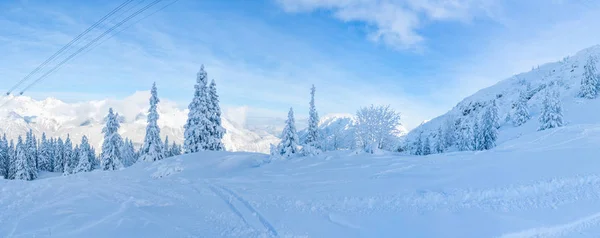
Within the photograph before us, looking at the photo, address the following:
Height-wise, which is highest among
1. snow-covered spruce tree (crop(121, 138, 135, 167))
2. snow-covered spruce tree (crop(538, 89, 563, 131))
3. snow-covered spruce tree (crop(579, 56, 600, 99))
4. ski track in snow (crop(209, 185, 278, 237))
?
snow-covered spruce tree (crop(579, 56, 600, 99))

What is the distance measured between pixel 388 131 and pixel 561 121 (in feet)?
98.2

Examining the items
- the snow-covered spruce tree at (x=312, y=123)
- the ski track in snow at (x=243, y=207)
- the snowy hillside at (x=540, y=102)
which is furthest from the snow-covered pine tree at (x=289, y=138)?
the snowy hillside at (x=540, y=102)

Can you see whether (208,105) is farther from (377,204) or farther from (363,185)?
(377,204)

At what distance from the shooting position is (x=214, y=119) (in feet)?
119

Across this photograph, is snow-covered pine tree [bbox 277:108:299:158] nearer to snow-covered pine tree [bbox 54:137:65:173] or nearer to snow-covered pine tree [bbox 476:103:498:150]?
snow-covered pine tree [bbox 476:103:498:150]

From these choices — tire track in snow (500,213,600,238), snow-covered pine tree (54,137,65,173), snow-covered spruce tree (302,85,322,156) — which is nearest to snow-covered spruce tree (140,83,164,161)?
snow-covered spruce tree (302,85,322,156)

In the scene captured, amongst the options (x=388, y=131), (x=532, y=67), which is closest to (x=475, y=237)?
(x=388, y=131)

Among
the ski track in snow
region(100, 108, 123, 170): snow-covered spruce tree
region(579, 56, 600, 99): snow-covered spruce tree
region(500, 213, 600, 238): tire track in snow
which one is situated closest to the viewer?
region(500, 213, 600, 238): tire track in snow

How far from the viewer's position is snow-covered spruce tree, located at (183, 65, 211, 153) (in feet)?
115

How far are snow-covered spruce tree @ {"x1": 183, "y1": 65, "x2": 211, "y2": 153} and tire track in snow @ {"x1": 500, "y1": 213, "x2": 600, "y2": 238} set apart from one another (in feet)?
104

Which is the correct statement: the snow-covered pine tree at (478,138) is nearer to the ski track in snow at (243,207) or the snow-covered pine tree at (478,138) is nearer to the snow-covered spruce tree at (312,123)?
the snow-covered spruce tree at (312,123)

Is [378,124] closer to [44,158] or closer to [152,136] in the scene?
[152,136]

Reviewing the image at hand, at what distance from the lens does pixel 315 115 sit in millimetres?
41750

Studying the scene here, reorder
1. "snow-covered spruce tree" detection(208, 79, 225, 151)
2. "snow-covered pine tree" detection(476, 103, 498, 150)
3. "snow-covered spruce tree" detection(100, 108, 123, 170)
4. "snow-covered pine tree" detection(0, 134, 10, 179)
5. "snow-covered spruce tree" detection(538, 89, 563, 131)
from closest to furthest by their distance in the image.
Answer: "snow-covered spruce tree" detection(208, 79, 225, 151), "snow-covered spruce tree" detection(100, 108, 123, 170), "snow-covered spruce tree" detection(538, 89, 563, 131), "snow-covered pine tree" detection(476, 103, 498, 150), "snow-covered pine tree" detection(0, 134, 10, 179)
